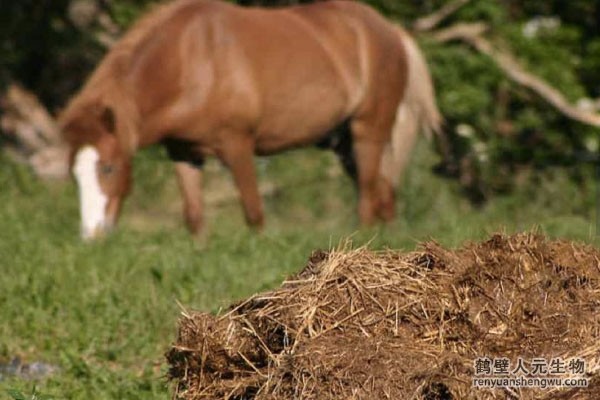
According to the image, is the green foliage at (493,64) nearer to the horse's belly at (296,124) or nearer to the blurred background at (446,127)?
the blurred background at (446,127)

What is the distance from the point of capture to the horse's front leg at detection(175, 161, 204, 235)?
11.3 meters

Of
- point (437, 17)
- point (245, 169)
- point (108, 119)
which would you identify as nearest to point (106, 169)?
point (108, 119)

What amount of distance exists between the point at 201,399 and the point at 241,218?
32.2 ft

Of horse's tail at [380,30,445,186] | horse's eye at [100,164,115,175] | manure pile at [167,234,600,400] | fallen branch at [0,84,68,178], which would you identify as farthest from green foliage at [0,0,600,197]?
manure pile at [167,234,600,400]

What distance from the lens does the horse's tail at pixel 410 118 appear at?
12406 millimetres

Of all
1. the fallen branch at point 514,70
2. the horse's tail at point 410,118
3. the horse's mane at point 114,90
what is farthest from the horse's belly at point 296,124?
the fallen branch at point 514,70

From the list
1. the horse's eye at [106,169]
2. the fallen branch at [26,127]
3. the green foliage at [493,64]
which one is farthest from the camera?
the fallen branch at [26,127]

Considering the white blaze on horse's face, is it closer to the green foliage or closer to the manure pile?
the green foliage

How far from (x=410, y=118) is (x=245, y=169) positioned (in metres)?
2.05

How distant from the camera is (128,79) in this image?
1085 cm

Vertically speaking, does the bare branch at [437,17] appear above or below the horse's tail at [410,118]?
below

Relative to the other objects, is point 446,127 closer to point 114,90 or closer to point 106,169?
Result: point 114,90

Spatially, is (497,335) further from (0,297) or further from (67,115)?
(67,115)

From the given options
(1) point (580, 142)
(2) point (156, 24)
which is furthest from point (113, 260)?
(1) point (580, 142)
